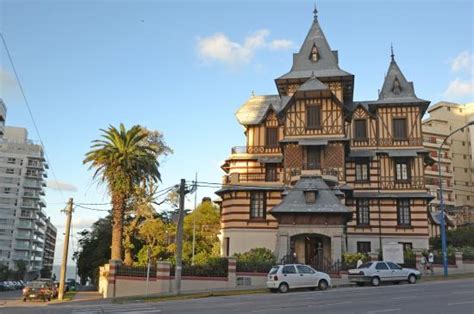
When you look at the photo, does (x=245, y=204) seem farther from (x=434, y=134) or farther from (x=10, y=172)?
(x=10, y=172)

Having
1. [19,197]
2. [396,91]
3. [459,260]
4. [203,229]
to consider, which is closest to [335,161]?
[396,91]

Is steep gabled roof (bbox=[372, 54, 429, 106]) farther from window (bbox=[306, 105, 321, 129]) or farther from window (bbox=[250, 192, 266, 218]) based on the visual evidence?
window (bbox=[250, 192, 266, 218])

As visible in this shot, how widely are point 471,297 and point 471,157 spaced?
82980mm

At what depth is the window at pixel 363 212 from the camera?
44906 millimetres

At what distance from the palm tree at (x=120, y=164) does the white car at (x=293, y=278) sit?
16.6 m

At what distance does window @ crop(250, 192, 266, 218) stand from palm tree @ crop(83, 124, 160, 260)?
9811 millimetres

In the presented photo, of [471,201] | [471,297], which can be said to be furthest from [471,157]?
[471,297]

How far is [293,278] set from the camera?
2702 cm

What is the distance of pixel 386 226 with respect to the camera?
145 ft

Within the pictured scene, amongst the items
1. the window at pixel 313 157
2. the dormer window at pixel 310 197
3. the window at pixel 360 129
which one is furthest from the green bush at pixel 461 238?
the dormer window at pixel 310 197

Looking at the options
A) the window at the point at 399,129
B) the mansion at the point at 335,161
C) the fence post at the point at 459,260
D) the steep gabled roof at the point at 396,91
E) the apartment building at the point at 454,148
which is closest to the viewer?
the fence post at the point at 459,260

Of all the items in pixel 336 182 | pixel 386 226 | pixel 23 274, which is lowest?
pixel 23 274

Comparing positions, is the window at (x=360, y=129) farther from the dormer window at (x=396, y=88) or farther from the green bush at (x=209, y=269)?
the green bush at (x=209, y=269)

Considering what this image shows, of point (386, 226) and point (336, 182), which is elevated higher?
point (336, 182)
